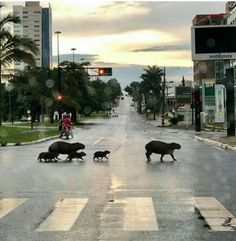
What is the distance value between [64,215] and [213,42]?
32097 mm

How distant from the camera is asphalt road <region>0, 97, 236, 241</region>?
8195mm

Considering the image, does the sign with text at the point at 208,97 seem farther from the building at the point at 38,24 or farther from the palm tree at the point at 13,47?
the palm tree at the point at 13,47

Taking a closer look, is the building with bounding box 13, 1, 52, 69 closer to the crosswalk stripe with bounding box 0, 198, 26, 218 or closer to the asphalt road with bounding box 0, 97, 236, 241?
the asphalt road with bounding box 0, 97, 236, 241

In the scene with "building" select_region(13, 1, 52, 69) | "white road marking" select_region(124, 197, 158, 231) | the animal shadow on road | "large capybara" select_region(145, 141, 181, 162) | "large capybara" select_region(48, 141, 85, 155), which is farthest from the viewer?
"building" select_region(13, 1, 52, 69)

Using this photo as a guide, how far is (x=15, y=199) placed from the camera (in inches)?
457

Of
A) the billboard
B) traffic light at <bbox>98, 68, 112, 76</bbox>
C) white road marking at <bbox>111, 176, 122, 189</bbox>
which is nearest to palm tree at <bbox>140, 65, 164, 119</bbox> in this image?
traffic light at <bbox>98, 68, 112, 76</bbox>

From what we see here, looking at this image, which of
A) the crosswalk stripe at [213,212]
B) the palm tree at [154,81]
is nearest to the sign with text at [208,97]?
the crosswalk stripe at [213,212]

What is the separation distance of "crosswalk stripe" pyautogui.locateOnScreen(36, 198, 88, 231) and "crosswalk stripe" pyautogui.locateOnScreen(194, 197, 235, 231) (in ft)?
6.76

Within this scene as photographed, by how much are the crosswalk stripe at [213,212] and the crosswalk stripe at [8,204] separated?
129 inches

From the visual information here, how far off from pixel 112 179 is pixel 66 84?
6666 centimetres

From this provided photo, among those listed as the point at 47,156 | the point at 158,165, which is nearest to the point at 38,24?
the point at 47,156

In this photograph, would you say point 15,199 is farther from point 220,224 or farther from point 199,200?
point 220,224

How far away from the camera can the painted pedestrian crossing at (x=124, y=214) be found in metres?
8.58

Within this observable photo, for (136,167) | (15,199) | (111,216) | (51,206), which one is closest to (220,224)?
(111,216)
